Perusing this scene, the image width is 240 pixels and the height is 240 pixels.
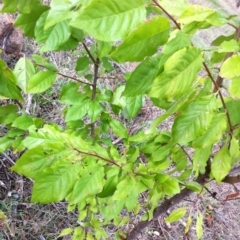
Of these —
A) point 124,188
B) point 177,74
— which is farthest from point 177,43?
point 124,188

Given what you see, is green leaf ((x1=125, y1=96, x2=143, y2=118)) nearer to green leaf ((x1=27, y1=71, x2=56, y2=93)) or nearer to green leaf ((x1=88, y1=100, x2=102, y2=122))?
green leaf ((x1=88, y1=100, x2=102, y2=122))

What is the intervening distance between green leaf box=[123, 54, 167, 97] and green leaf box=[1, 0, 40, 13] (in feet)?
1.10

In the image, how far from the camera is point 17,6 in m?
0.82

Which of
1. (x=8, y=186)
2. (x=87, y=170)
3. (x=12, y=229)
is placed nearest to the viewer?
(x=87, y=170)

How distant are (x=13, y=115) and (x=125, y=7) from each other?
2.35 ft

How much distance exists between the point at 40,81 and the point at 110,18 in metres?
0.55

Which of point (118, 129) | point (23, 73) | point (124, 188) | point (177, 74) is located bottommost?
point (118, 129)

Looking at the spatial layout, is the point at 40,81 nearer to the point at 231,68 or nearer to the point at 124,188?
the point at 124,188

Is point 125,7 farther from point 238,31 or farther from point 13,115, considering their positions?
point 13,115

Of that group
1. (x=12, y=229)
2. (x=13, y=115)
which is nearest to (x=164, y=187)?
(x=13, y=115)

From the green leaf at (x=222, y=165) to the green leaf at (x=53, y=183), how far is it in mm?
390

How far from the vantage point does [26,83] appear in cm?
97

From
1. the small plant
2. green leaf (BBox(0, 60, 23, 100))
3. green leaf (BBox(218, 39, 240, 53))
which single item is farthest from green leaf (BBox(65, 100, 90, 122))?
green leaf (BBox(218, 39, 240, 53))

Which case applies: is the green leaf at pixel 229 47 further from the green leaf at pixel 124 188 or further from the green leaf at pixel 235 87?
the green leaf at pixel 124 188
